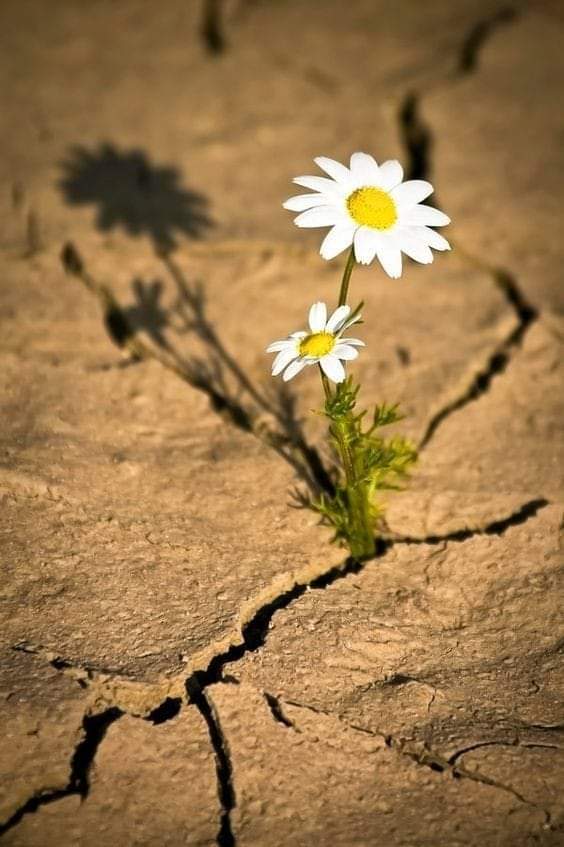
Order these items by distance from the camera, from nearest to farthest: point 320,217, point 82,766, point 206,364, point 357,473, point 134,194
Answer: point 82,766 < point 320,217 < point 357,473 < point 206,364 < point 134,194

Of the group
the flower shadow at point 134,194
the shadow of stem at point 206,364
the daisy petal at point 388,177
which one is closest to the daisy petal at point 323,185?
the daisy petal at point 388,177

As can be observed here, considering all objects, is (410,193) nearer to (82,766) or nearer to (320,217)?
(320,217)

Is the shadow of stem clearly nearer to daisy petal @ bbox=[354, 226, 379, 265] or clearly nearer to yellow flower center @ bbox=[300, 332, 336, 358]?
yellow flower center @ bbox=[300, 332, 336, 358]

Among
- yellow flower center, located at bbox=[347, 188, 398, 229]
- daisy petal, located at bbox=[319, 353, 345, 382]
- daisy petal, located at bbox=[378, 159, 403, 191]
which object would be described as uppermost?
daisy petal, located at bbox=[378, 159, 403, 191]

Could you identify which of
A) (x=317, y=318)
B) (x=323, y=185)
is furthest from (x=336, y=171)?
(x=317, y=318)

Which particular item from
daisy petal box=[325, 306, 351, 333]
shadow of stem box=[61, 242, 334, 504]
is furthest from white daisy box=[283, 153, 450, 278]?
shadow of stem box=[61, 242, 334, 504]

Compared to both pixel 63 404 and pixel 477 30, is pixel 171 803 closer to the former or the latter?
pixel 63 404

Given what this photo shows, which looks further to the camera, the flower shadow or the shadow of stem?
the flower shadow

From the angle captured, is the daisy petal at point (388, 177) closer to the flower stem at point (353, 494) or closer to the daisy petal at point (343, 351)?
the flower stem at point (353, 494)
